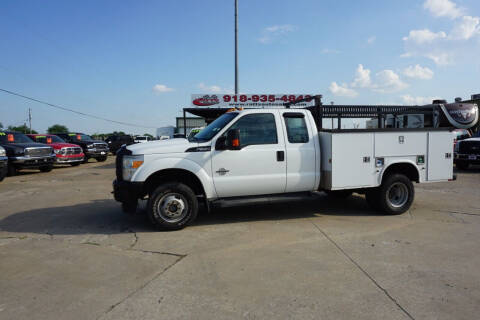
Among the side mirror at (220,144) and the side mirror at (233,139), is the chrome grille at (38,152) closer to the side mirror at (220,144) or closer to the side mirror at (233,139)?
the side mirror at (220,144)

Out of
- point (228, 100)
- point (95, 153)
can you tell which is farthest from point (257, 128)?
point (95, 153)

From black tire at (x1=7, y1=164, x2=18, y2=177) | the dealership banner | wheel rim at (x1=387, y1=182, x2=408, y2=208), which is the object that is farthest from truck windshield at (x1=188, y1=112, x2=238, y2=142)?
the dealership banner

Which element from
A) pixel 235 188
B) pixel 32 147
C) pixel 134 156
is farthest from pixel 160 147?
pixel 32 147

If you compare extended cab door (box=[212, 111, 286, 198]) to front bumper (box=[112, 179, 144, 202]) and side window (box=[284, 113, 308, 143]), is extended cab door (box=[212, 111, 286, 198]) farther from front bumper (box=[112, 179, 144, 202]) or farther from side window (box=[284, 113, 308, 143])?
front bumper (box=[112, 179, 144, 202])

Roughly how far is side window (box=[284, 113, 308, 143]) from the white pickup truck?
0.02 m

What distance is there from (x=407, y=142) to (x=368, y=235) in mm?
2213

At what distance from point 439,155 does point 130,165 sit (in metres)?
5.71

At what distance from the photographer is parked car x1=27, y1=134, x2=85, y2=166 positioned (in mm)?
16828

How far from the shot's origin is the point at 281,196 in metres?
5.97

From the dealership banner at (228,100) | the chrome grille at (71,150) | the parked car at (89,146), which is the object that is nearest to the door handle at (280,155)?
the chrome grille at (71,150)

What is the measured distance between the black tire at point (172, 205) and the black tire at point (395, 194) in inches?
137

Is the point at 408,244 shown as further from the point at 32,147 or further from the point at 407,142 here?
the point at 32,147

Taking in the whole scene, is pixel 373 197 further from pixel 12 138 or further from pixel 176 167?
pixel 12 138

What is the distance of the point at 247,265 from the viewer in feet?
13.3
